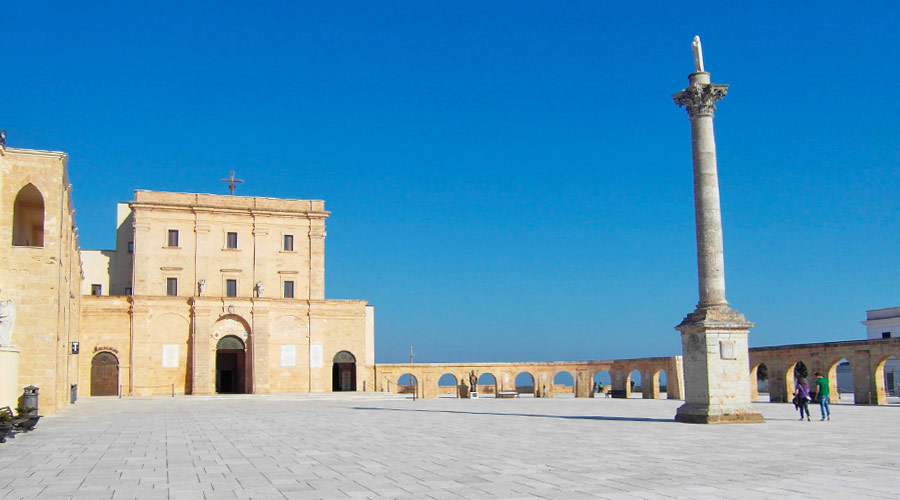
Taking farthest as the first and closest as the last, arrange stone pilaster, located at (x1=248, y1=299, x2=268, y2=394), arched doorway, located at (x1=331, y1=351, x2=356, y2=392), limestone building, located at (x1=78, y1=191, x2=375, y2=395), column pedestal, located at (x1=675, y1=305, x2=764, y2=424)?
arched doorway, located at (x1=331, y1=351, x2=356, y2=392) → stone pilaster, located at (x1=248, y1=299, x2=268, y2=394) → limestone building, located at (x1=78, y1=191, x2=375, y2=395) → column pedestal, located at (x1=675, y1=305, x2=764, y2=424)

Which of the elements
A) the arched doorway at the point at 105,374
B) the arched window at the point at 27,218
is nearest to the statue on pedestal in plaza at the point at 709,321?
the arched window at the point at 27,218

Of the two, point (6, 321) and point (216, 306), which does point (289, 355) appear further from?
point (6, 321)

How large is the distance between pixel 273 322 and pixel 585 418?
28318 millimetres

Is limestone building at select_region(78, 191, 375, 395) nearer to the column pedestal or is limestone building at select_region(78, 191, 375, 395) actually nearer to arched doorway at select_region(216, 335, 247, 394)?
arched doorway at select_region(216, 335, 247, 394)

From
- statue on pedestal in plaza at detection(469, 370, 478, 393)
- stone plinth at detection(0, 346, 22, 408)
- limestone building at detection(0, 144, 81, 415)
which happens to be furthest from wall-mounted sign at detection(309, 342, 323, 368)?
stone plinth at detection(0, 346, 22, 408)

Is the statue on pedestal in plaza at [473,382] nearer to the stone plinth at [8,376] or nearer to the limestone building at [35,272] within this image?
the limestone building at [35,272]

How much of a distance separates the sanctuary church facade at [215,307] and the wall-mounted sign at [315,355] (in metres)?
0.06

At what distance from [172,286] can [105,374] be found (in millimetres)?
6152

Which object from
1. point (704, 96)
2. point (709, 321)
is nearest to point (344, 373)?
point (709, 321)

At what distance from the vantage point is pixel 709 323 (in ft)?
67.8

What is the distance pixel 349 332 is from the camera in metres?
49.8

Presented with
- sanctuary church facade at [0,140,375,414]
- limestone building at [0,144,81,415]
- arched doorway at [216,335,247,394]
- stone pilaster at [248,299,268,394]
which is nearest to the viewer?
limestone building at [0,144,81,415]

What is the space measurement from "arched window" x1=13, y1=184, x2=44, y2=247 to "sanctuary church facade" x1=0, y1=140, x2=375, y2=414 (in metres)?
8.40

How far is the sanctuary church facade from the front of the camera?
4491 centimetres
